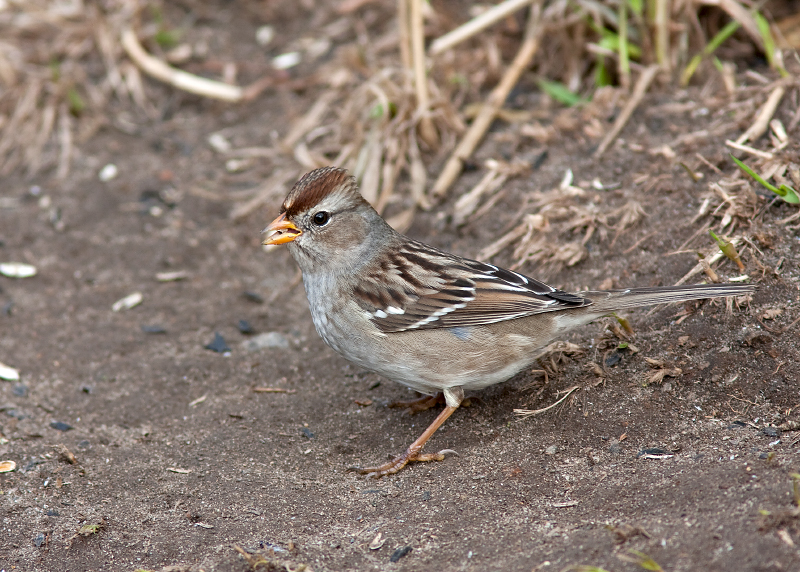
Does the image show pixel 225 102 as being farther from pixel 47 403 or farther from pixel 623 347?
pixel 623 347

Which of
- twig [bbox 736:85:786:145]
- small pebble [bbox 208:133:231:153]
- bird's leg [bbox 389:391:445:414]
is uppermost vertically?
twig [bbox 736:85:786:145]

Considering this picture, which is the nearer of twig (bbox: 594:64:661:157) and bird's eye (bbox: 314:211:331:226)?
bird's eye (bbox: 314:211:331:226)

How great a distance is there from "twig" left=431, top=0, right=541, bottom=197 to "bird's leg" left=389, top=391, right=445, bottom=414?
1.78 meters

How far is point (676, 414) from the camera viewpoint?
11.4 ft

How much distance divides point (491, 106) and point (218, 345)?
2.61 m

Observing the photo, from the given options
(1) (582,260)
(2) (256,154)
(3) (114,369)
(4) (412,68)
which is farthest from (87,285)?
(1) (582,260)

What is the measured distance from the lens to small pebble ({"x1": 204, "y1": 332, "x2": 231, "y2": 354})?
4.73 metres

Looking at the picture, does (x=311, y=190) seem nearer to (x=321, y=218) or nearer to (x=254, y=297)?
(x=321, y=218)

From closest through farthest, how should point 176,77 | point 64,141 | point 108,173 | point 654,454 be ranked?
point 654,454 → point 108,173 → point 64,141 → point 176,77

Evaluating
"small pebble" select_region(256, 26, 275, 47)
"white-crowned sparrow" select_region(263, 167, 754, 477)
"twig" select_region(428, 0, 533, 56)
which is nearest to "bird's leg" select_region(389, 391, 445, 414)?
"white-crowned sparrow" select_region(263, 167, 754, 477)

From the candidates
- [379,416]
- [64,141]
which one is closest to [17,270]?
[64,141]

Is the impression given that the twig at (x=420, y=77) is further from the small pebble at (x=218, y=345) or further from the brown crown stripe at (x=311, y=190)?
the small pebble at (x=218, y=345)

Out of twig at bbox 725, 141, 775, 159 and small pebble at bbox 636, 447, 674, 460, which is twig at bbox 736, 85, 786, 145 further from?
small pebble at bbox 636, 447, 674, 460

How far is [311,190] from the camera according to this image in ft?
12.6
